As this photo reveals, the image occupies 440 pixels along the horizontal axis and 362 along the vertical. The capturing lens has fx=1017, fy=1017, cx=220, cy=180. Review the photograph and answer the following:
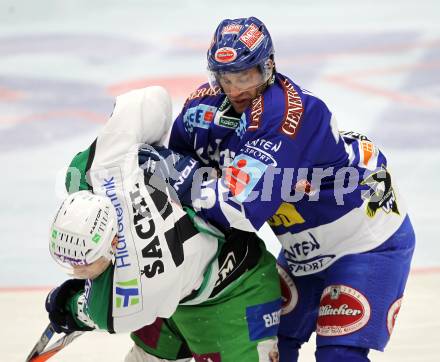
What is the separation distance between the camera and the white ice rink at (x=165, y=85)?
4.85m

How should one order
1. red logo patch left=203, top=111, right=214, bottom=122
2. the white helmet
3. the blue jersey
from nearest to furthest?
the white helmet
the blue jersey
red logo patch left=203, top=111, right=214, bottom=122

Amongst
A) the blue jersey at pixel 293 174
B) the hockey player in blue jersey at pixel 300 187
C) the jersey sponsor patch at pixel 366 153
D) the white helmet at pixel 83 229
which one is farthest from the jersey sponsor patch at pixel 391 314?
the white helmet at pixel 83 229

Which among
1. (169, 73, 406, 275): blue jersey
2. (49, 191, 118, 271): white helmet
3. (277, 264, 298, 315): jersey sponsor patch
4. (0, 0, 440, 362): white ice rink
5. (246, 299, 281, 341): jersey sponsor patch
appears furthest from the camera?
(0, 0, 440, 362): white ice rink

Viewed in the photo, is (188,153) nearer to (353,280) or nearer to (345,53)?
(353,280)

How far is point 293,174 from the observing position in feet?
10.6

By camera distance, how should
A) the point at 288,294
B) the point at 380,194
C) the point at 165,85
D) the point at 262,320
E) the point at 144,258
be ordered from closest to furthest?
1. the point at 144,258
2. the point at 262,320
3. the point at 380,194
4. the point at 288,294
5. the point at 165,85

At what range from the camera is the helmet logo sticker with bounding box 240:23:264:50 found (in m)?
3.32

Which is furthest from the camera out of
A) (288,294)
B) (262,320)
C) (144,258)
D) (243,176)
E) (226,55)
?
(288,294)

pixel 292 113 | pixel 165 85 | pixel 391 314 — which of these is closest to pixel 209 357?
pixel 391 314

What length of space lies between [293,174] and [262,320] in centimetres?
53

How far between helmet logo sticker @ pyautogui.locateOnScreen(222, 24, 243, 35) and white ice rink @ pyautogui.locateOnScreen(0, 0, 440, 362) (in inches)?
64.0

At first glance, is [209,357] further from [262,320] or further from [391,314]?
[391,314]

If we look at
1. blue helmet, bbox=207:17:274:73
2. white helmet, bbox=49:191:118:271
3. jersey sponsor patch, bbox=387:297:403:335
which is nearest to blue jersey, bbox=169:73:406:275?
blue helmet, bbox=207:17:274:73

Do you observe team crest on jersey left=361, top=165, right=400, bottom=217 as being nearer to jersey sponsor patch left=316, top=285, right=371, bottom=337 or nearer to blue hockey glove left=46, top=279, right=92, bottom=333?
jersey sponsor patch left=316, top=285, right=371, bottom=337
